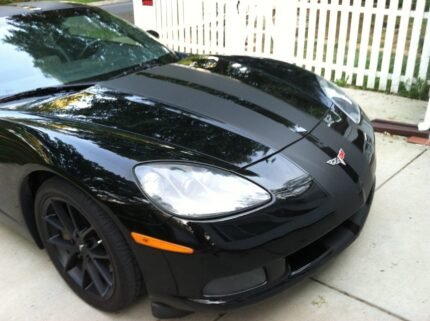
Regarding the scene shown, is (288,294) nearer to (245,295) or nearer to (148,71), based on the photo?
(245,295)

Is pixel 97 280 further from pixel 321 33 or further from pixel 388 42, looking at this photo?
pixel 321 33

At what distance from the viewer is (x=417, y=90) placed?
516 centimetres

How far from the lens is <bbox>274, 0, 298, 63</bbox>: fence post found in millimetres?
5866

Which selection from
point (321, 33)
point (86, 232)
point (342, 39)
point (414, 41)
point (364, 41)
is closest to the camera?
point (86, 232)

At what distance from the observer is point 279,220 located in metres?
2.06

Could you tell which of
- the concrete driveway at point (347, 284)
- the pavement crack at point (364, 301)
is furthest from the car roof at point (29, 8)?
the pavement crack at point (364, 301)

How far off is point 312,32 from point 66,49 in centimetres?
339

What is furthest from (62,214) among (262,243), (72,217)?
(262,243)

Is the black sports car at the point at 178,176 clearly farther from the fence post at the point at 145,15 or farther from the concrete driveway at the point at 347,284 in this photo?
the fence post at the point at 145,15

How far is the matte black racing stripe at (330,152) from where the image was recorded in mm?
2393

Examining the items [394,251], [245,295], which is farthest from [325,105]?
[245,295]

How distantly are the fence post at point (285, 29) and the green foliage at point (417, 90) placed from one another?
1.47 metres

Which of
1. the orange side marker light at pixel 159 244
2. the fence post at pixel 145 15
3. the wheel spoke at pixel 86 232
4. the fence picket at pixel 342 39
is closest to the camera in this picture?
the orange side marker light at pixel 159 244

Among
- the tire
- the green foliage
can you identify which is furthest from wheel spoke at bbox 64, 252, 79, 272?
the green foliage
